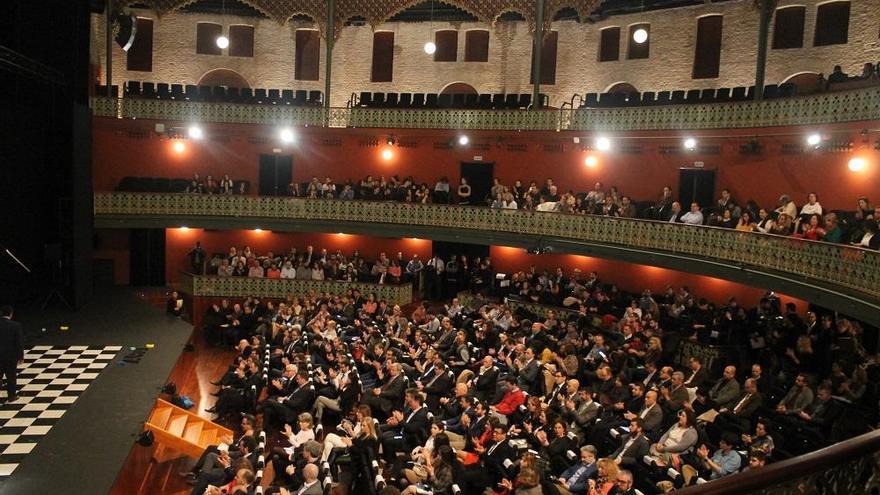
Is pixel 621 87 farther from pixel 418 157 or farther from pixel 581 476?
pixel 581 476

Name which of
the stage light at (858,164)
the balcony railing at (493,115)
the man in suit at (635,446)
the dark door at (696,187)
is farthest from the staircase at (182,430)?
the stage light at (858,164)

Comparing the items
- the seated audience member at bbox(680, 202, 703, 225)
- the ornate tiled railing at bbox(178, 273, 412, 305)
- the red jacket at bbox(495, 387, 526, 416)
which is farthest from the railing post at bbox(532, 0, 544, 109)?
the red jacket at bbox(495, 387, 526, 416)

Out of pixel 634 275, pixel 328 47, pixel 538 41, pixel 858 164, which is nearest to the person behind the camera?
pixel 858 164

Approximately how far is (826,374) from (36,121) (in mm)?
17962

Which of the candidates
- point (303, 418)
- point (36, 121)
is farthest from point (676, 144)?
→ point (36, 121)

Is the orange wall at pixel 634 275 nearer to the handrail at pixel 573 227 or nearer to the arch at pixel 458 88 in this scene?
the handrail at pixel 573 227

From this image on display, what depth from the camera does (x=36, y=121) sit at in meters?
17.6

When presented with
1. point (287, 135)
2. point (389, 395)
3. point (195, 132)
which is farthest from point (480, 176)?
point (389, 395)

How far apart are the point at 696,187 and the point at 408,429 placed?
11.7m

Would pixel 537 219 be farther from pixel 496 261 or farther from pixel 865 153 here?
pixel 865 153

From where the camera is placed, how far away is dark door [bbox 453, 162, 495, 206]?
23906 millimetres

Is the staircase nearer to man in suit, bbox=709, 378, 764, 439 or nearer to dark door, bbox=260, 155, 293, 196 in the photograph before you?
man in suit, bbox=709, 378, 764, 439

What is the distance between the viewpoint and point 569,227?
19.8 m

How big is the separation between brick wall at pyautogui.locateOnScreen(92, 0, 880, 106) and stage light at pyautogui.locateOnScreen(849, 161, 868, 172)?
603 centimetres
